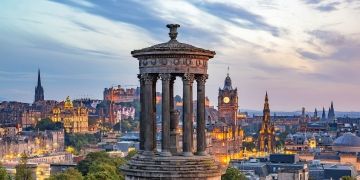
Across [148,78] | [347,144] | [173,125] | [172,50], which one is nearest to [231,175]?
[173,125]

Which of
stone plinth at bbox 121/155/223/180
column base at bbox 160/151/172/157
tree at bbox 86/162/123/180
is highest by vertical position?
column base at bbox 160/151/172/157

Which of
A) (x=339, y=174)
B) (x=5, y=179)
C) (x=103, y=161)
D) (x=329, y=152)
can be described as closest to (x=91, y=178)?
(x=5, y=179)

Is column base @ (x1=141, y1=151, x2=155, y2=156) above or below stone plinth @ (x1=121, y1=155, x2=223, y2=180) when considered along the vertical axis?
above

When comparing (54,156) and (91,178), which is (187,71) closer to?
(91,178)

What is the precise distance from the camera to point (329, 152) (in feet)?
591

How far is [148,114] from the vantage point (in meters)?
26.5

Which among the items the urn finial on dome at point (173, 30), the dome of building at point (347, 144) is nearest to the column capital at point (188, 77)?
the urn finial on dome at point (173, 30)

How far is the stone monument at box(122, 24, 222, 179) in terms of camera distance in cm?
2562

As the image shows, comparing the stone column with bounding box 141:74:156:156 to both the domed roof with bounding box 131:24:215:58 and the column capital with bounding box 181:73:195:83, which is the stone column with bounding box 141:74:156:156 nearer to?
the domed roof with bounding box 131:24:215:58

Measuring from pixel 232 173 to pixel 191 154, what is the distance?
54767 millimetres

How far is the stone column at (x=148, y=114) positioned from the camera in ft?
86.3

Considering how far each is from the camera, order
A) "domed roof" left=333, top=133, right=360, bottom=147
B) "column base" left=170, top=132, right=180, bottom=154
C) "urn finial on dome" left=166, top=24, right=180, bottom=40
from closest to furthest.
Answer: "column base" left=170, top=132, right=180, bottom=154 < "urn finial on dome" left=166, top=24, right=180, bottom=40 < "domed roof" left=333, top=133, right=360, bottom=147

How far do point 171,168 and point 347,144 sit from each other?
165m

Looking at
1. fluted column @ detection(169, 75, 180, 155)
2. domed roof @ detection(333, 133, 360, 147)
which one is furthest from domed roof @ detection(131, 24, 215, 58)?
domed roof @ detection(333, 133, 360, 147)
